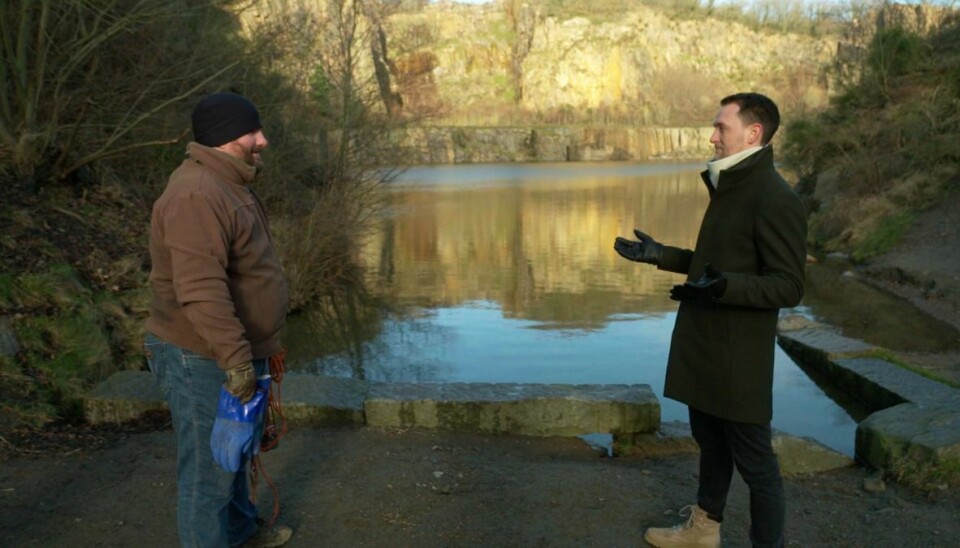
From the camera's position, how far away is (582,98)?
135125 millimetres

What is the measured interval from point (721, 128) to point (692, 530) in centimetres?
195

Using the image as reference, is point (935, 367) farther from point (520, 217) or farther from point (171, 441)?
point (520, 217)

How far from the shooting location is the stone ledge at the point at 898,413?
16.6 ft

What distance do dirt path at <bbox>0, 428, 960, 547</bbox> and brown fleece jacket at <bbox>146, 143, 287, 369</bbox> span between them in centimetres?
137

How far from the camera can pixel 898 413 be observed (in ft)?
19.0

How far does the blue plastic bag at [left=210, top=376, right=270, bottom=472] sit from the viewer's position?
10.7 ft

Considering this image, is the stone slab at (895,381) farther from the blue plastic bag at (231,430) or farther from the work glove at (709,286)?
the blue plastic bag at (231,430)

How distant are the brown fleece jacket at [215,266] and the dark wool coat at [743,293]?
187cm

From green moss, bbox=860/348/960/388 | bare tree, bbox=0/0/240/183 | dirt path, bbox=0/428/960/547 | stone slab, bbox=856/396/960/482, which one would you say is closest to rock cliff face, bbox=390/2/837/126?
bare tree, bbox=0/0/240/183

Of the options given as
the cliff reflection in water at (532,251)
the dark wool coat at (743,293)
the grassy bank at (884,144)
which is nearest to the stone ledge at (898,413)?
the dark wool coat at (743,293)

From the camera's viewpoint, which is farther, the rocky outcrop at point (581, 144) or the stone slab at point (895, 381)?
the rocky outcrop at point (581, 144)

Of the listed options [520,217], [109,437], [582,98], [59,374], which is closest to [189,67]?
[59,374]

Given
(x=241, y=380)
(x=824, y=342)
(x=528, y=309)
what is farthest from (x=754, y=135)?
(x=528, y=309)

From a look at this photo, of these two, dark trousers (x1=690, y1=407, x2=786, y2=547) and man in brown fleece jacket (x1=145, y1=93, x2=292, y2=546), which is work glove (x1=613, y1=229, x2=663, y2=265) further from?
man in brown fleece jacket (x1=145, y1=93, x2=292, y2=546)
